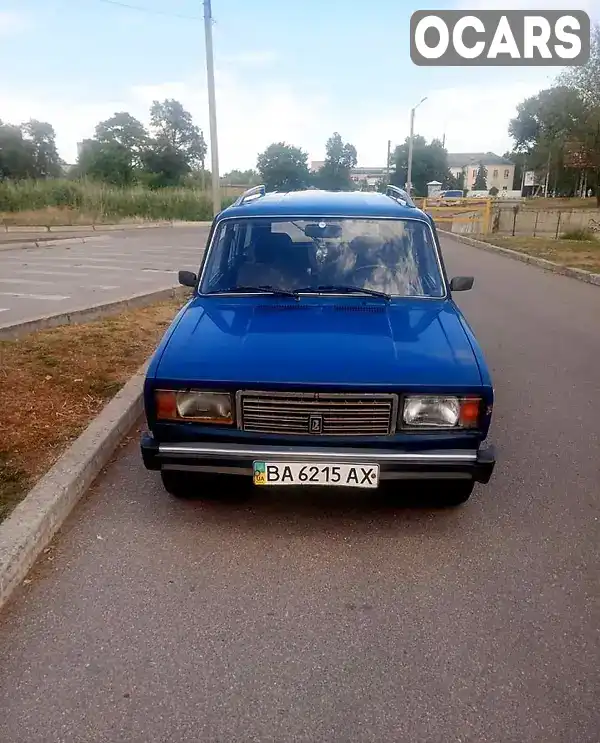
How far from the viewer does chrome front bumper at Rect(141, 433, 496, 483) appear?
10.6ft

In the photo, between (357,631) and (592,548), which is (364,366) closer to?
(357,631)

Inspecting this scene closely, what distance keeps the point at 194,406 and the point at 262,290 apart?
1.20 metres

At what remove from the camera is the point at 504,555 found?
3355 mm

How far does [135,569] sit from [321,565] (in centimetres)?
95

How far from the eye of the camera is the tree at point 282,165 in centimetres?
8044

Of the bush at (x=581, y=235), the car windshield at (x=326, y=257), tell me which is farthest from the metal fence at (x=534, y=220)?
the car windshield at (x=326, y=257)

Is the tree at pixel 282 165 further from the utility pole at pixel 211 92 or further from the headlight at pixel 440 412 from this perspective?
the headlight at pixel 440 412

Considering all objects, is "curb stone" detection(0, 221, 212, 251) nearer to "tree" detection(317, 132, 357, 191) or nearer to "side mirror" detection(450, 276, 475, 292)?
"side mirror" detection(450, 276, 475, 292)

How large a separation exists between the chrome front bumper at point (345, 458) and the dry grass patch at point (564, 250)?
1331 centimetres

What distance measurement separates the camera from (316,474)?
3.28m

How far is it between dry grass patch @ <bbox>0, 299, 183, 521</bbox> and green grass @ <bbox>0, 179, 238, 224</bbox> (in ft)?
81.8

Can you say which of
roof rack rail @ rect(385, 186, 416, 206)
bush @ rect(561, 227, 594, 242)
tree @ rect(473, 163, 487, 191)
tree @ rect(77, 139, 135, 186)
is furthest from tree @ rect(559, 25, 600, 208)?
tree @ rect(473, 163, 487, 191)

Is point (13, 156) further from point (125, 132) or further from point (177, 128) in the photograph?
point (177, 128)

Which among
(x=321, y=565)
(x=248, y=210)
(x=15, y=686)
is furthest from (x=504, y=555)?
(x=248, y=210)
